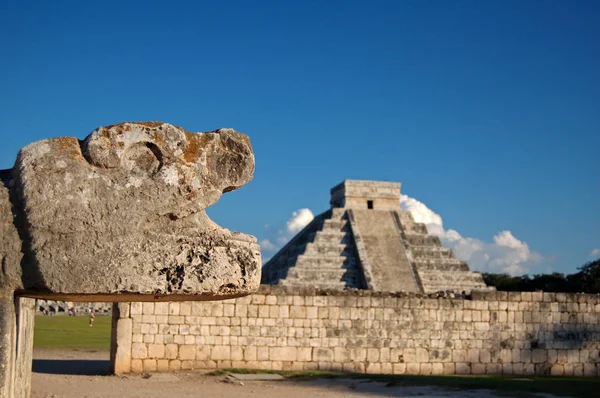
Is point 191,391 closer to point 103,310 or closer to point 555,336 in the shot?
point 555,336

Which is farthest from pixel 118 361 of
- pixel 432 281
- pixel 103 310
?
pixel 103 310

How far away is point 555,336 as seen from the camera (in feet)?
56.7

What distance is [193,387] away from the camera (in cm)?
1327

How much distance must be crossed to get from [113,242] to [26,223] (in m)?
0.34

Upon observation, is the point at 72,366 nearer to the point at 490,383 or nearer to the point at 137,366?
the point at 137,366

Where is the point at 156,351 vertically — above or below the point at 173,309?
below

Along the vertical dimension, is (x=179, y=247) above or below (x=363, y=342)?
above

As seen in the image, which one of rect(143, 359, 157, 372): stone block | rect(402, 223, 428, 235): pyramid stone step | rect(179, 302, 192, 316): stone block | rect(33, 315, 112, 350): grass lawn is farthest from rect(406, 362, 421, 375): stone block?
rect(402, 223, 428, 235): pyramid stone step

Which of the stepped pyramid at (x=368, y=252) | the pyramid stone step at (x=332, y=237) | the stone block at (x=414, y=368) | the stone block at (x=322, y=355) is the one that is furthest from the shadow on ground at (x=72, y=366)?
the pyramid stone step at (x=332, y=237)

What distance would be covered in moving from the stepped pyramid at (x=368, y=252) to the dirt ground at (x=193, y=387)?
1657 centimetres

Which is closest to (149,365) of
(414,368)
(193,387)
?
(193,387)

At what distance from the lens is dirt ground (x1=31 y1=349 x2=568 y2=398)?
12.4 m

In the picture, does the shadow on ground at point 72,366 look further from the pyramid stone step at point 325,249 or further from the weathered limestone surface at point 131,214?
the pyramid stone step at point 325,249

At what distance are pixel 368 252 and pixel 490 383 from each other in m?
20.7
